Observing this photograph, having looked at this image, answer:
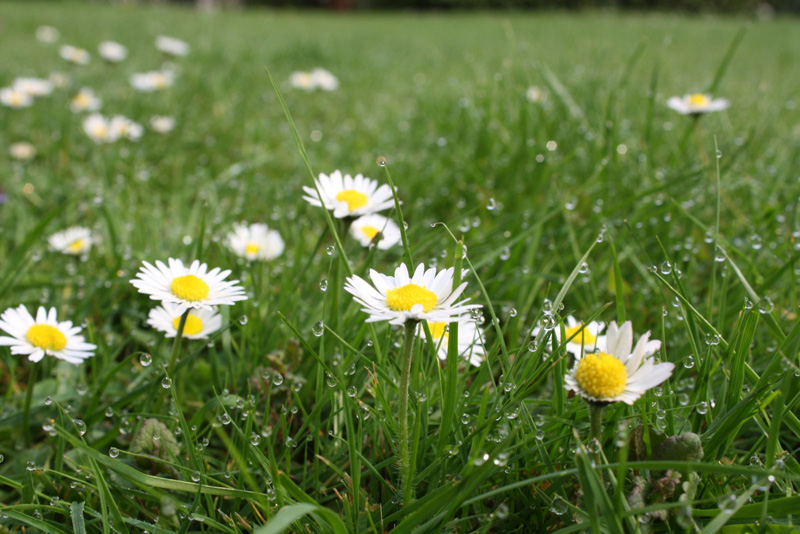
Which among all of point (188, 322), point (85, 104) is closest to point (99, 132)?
point (85, 104)

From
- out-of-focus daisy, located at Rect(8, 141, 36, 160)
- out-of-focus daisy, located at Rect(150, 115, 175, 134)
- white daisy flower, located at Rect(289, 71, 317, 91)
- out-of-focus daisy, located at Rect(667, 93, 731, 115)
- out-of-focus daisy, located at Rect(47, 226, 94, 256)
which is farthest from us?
white daisy flower, located at Rect(289, 71, 317, 91)

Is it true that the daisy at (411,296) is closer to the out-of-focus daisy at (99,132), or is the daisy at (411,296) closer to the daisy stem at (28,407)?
the daisy stem at (28,407)

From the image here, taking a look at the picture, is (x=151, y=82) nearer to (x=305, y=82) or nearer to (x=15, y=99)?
(x=15, y=99)

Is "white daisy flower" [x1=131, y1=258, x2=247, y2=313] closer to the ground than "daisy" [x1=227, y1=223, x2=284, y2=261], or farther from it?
farther from it

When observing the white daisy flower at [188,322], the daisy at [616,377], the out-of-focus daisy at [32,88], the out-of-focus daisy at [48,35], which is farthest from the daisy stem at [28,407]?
the out-of-focus daisy at [48,35]

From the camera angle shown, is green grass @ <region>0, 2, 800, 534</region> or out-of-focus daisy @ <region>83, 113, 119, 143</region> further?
out-of-focus daisy @ <region>83, 113, 119, 143</region>

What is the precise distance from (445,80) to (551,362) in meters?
3.08

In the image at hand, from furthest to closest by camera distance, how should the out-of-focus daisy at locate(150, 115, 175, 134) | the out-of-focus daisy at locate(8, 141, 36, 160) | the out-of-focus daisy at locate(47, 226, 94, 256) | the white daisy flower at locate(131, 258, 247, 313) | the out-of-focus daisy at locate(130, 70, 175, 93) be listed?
the out-of-focus daisy at locate(130, 70, 175, 93), the out-of-focus daisy at locate(150, 115, 175, 134), the out-of-focus daisy at locate(8, 141, 36, 160), the out-of-focus daisy at locate(47, 226, 94, 256), the white daisy flower at locate(131, 258, 247, 313)

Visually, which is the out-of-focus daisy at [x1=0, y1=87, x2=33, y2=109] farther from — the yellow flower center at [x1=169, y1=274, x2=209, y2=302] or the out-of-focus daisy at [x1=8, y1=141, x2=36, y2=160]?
the yellow flower center at [x1=169, y1=274, x2=209, y2=302]

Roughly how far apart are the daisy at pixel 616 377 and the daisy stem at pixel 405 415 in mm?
191

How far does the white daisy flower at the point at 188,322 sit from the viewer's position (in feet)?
3.73

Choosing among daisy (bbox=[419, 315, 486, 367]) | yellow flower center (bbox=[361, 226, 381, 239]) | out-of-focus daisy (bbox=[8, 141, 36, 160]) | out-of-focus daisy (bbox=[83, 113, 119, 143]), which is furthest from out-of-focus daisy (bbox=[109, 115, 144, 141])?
daisy (bbox=[419, 315, 486, 367])

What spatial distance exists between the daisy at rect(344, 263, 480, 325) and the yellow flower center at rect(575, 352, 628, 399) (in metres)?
0.17

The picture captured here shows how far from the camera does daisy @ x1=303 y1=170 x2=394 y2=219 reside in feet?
3.55
